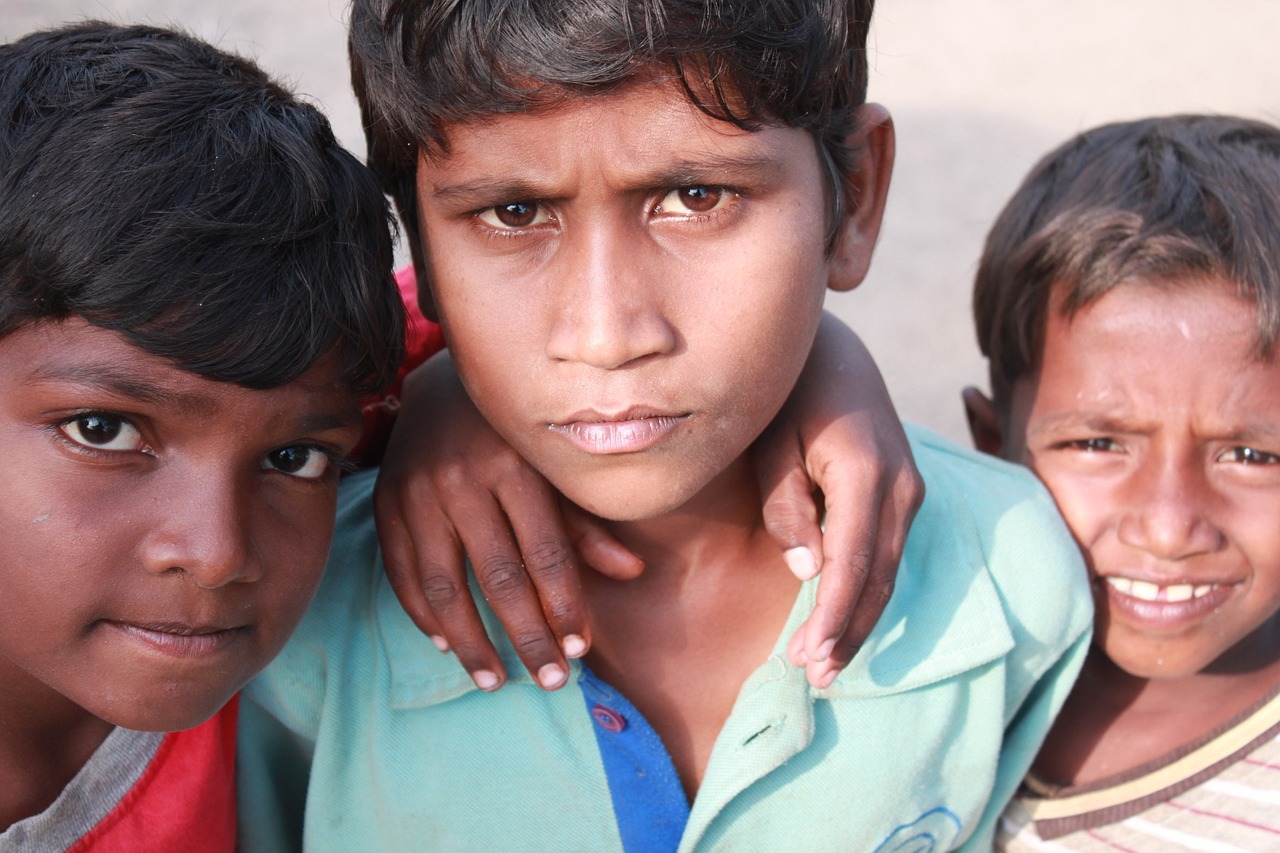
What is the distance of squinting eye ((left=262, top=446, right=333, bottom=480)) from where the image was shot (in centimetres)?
150

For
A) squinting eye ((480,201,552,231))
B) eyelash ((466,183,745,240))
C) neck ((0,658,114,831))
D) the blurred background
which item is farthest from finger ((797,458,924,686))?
the blurred background

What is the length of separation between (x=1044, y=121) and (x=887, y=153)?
3.31 meters

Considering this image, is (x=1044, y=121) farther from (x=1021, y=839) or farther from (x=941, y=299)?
(x=1021, y=839)

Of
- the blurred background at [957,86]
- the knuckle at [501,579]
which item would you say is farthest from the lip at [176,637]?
the blurred background at [957,86]

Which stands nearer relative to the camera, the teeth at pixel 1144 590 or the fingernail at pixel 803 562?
the fingernail at pixel 803 562

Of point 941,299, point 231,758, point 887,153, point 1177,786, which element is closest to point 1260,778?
point 1177,786

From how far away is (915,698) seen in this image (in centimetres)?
174

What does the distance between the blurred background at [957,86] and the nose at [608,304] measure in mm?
2508

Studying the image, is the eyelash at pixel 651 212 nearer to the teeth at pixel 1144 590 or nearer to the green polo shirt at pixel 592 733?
the green polo shirt at pixel 592 733

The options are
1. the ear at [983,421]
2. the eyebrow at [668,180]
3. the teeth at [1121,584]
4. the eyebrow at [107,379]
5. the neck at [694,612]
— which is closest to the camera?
the eyebrow at [107,379]

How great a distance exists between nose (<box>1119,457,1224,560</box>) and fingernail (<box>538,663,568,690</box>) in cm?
94

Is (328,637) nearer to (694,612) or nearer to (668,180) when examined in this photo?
(694,612)

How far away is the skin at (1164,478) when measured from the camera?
193 cm

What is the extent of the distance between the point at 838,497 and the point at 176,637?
0.81 m
